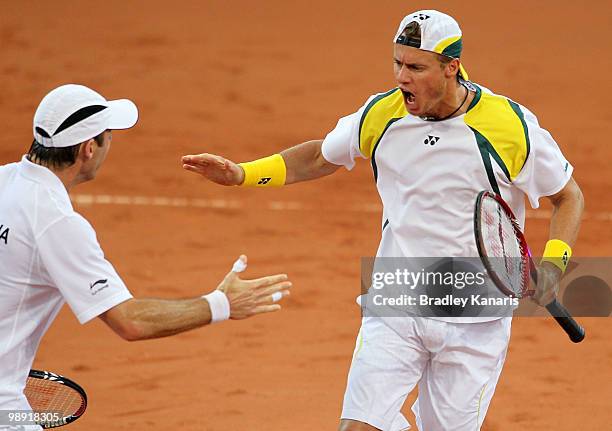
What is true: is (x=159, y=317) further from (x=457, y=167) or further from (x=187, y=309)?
(x=457, y=167)

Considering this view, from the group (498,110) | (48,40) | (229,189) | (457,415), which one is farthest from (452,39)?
(48,40)

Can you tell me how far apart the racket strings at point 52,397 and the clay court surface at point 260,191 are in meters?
2.17

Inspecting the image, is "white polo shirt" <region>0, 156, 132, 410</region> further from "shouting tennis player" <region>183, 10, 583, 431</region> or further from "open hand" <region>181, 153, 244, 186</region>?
"shouting tennis player" <region>183, 10, 583, 431</region>

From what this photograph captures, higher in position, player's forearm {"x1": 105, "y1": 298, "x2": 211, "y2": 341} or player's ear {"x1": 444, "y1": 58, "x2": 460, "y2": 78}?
player's ear {"x1": 444, "y1": 58, "x2": 460, "y2": 78}

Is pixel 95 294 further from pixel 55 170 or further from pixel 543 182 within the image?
pixel 543 182

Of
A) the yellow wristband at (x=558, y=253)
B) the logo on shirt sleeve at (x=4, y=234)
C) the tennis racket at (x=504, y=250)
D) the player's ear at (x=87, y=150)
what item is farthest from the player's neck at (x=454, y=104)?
the logo on shirt sleeve at (x=4, y=234)

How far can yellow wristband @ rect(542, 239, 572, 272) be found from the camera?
6.05 metres

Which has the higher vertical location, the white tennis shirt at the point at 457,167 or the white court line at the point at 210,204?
the white tennis shirt at the point at 457,167

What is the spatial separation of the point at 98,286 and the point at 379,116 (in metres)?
1.92

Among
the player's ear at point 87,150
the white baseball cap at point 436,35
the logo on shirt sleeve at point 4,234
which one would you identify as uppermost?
the white baseball cap at point 436,35

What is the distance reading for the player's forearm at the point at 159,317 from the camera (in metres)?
5.25

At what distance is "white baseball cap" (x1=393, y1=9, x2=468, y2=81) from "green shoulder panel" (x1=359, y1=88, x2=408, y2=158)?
13.3 inches

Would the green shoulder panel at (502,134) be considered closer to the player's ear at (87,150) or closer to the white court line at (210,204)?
the player's ear at (87,150)

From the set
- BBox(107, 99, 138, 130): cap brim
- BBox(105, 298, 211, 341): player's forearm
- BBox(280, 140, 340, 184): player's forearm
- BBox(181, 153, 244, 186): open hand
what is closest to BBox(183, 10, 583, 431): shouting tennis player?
BBox(280, 140, 340, 184): player's forearm
